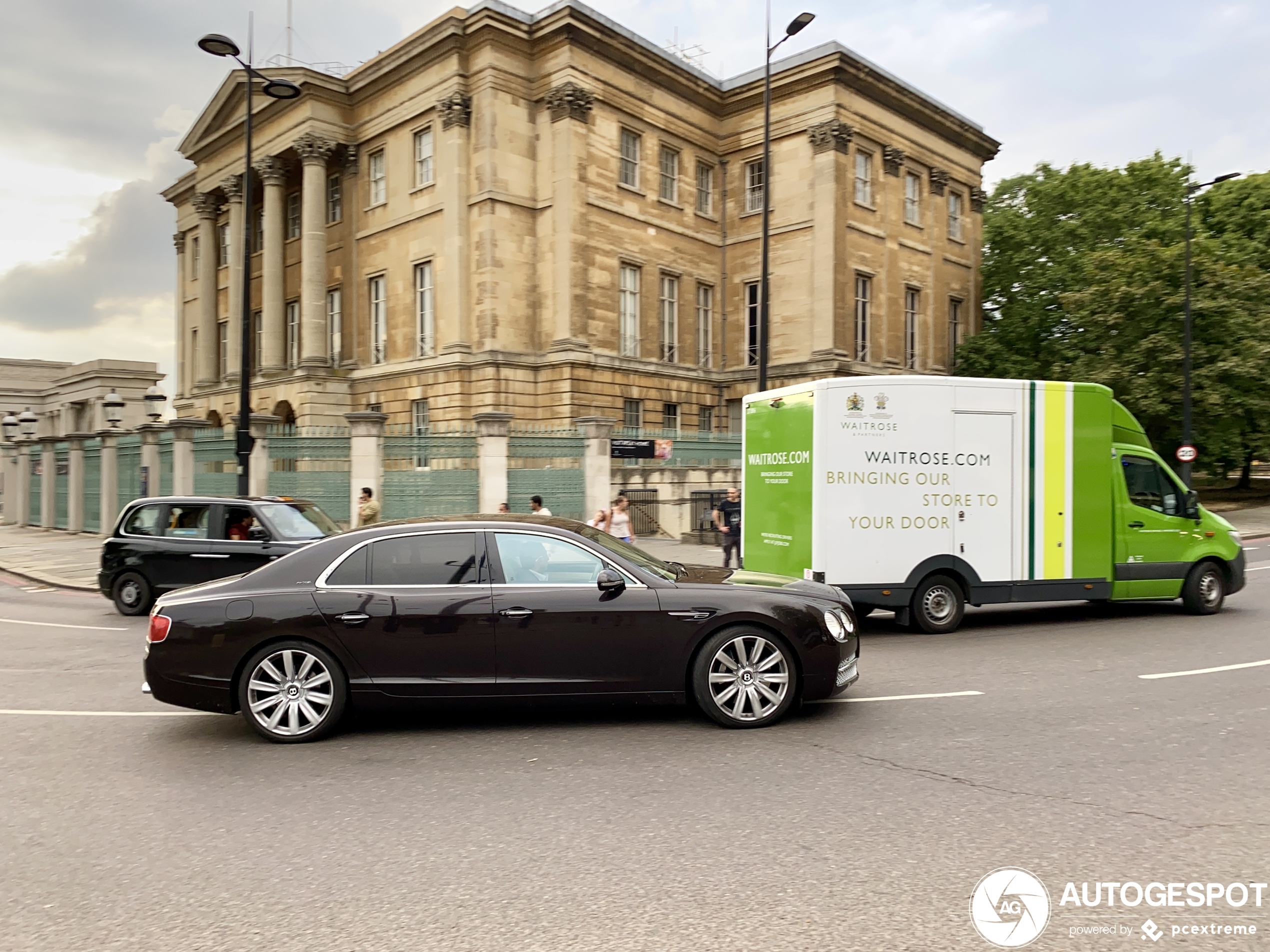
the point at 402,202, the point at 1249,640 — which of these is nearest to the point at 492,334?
the point at 402,202

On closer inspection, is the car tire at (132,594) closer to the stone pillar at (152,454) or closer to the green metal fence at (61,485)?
the stone pillar at (152,454)

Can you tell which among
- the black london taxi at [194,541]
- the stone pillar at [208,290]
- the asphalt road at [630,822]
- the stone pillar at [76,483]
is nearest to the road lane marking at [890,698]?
the asphalt road at [630,822]

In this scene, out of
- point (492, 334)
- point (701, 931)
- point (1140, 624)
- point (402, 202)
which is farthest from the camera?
point (402, 202)

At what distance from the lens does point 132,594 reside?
1330 cm

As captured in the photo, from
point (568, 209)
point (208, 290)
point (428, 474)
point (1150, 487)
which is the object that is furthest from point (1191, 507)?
point (208, 290)

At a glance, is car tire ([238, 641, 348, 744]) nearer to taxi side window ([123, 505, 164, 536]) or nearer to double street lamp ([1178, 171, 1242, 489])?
taxi side window ([123, 505, 164, 536])

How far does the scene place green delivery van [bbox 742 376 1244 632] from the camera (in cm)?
1047

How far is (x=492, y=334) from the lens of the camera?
31859 millimetres

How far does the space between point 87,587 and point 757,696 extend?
15.1 metres

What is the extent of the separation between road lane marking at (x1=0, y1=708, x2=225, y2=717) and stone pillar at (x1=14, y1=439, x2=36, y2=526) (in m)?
31.6

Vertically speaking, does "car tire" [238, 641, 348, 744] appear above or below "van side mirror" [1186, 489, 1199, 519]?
below

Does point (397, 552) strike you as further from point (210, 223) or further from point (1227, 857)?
point (210, 223)

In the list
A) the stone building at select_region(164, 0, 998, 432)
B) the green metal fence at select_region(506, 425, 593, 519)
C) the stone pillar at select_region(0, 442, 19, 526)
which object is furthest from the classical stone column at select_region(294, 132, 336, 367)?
the green metal fence at select_region(506, 425, 593, 519)

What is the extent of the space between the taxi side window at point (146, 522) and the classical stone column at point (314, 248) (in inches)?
944
